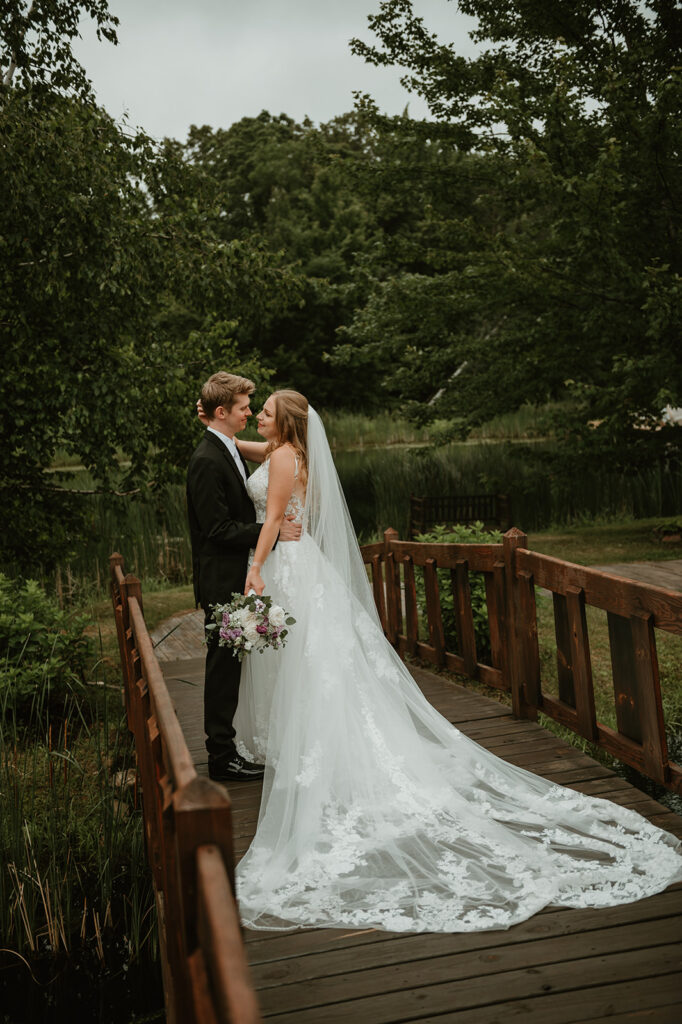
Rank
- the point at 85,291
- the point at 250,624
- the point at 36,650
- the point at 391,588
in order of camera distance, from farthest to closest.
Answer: the point at 391,588, the point at 85,291, the point at 36,650, the point at 250,624

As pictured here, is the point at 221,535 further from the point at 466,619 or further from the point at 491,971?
the point at 491,971

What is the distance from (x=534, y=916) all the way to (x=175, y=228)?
6.14 meters

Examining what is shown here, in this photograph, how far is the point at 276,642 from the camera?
396 cm

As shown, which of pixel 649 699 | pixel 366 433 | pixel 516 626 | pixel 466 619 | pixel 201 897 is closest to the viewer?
pixel 201 897

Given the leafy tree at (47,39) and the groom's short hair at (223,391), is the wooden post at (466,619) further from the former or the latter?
the leafy tree at (47,39)

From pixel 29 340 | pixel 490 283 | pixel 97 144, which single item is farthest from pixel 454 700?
pixel 490 283

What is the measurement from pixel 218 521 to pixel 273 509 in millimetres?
275

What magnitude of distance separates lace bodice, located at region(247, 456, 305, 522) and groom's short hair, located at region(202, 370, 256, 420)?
0.36 meters

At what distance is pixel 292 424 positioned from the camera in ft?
14.3

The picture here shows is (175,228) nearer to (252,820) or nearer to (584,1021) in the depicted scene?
(252,820)

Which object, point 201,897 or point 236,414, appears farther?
point 236,414

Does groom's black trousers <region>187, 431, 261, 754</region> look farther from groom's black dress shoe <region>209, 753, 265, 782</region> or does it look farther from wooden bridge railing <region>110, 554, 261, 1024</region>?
wooden bridge railing <region>110, 554, 261, 1024</region>

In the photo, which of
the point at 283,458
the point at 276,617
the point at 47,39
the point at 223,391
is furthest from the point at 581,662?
the point at 47,39

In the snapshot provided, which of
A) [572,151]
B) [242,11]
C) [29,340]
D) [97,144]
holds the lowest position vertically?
[29,340]
